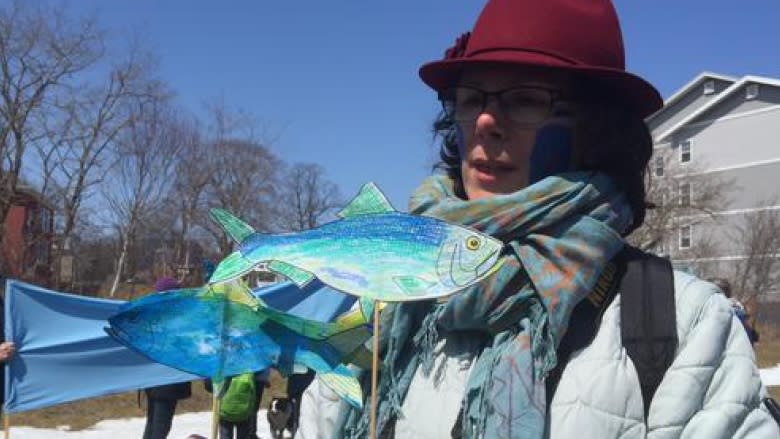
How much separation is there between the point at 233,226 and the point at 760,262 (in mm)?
29182

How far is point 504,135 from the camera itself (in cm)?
155

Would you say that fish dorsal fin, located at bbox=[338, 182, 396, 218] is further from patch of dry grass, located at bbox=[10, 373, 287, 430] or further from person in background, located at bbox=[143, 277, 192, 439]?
patch of dry grass, located at bbox=[10, 373, 287, 430]

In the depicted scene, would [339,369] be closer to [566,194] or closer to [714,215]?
[566,194]

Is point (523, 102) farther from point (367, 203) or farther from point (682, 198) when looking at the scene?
point (682, 198)

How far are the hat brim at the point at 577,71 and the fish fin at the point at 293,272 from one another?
1.76 ft

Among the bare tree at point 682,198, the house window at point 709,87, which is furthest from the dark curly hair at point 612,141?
the house window at point 709,87

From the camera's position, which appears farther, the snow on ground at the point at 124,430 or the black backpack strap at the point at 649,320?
the snow on ground at the point at 124,430

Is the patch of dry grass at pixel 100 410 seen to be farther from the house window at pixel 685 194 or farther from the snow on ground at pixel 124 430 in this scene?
the house window at pixel 685 194

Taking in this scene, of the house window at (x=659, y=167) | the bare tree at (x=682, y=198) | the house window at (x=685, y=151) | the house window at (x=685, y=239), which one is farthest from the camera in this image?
the house window at (x=685, y=151)

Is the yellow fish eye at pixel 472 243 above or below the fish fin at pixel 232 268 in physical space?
above

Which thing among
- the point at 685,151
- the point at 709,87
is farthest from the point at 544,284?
the point at 709,87

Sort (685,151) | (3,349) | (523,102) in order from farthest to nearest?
(685,151), (3,349), (523,102)

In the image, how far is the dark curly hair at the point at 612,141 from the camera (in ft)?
5.26

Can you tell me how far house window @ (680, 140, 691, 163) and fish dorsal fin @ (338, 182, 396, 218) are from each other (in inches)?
1330
